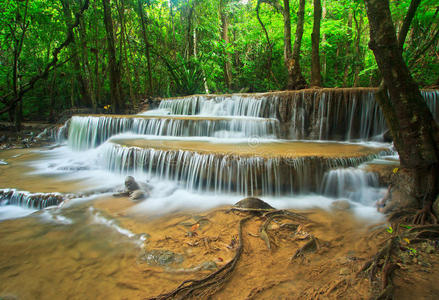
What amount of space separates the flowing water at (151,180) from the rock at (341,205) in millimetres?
89

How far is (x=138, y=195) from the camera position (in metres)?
4.49

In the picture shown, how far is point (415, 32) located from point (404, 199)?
10245 millimetres

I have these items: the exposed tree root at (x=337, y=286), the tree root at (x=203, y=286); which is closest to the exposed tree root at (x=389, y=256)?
the exposed tree root at (x=337, y=286)

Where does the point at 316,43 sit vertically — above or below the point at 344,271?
above

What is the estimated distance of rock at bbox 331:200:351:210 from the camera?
3.92 meters

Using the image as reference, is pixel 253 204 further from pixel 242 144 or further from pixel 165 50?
pixel 165 50

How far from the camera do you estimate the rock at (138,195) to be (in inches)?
175

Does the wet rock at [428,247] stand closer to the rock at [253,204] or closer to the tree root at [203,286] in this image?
the rock at [253,204]

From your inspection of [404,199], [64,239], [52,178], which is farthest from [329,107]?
[52,178]

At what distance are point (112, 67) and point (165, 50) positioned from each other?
18.9 feet

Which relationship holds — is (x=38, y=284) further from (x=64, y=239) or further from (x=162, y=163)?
(x=162, y=163)

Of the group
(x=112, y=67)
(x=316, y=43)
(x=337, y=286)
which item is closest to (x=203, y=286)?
(x=337, y=286)

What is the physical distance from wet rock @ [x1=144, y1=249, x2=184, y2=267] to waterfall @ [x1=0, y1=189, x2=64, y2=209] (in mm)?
2653

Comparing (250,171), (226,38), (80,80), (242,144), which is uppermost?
(226,38)
